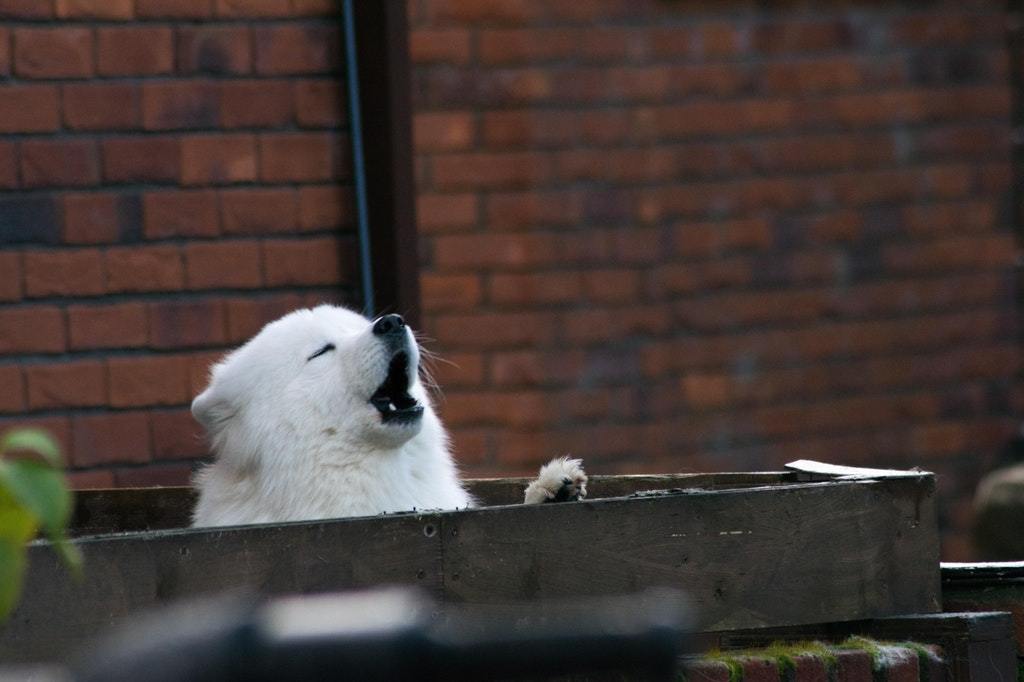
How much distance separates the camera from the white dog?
3527mm

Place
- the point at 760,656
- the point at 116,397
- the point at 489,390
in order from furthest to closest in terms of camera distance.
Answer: the point at 489,390, the point at 116,397, the point at 760,656

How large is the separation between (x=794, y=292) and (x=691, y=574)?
3.91m

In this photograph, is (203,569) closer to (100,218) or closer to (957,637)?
(957,637)

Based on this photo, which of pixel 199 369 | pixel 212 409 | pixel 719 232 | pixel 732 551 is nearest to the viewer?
pixel 732 551

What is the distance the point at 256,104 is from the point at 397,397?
1.10 meters

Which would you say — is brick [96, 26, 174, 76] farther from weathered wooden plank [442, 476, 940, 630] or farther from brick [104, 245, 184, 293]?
weathered wooden plank [442, 476, 940, 630]

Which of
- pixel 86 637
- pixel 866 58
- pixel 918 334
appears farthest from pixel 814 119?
pixel 86 637

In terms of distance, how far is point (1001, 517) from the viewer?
6.32 m

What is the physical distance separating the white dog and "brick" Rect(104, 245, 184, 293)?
1.89 feet

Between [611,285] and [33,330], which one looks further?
[611,285]

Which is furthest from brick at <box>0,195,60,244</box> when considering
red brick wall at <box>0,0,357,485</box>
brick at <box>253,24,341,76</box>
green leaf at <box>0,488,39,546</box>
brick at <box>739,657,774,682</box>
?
green leaf at <box>0,488,39,546</box>

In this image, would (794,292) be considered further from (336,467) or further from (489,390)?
(336,467)

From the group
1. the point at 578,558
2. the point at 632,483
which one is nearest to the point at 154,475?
the point at 632,483

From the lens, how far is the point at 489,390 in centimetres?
585
